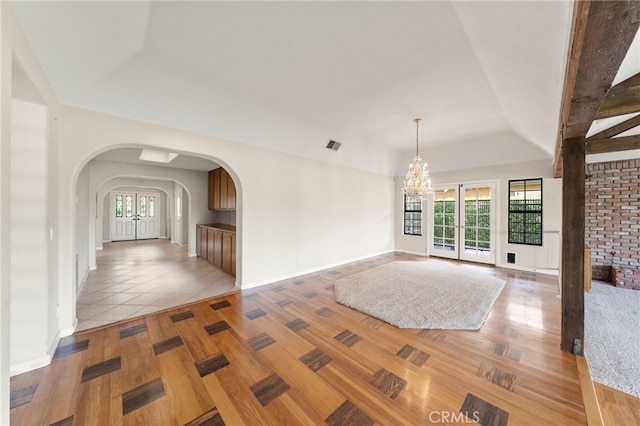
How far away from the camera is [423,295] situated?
3570mm

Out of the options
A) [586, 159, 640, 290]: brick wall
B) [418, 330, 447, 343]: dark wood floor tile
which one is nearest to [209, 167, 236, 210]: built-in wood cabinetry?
[418, 330, 447, 343]: dark wood floor tile

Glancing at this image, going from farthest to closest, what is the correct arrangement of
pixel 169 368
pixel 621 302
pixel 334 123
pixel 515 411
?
pixel 334 123
pixel 621 302
pixel 169 368
pixel 515 411

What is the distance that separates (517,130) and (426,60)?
3.31 meters

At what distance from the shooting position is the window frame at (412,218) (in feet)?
22.9

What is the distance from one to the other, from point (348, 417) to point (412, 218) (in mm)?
6356

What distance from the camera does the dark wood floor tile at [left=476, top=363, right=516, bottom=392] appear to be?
1793 mm

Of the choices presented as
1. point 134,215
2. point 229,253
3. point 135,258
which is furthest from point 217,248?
point 134,215

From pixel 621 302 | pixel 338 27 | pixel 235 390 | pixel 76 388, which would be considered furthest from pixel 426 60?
pixel 621 302

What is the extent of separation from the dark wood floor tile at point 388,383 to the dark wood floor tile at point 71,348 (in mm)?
2712

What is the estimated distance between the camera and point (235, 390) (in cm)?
172

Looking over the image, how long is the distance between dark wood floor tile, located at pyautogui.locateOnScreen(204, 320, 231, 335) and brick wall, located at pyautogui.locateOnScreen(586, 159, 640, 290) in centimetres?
678

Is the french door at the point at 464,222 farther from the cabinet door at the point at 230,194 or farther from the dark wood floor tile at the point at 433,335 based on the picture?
the cabinet door at the point at 230,194

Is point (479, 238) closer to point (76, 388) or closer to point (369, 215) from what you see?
point (369, 215)

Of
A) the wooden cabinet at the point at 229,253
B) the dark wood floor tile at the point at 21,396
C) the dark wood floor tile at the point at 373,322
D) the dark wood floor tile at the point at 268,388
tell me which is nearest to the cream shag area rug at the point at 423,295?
the dark wood floor tile at the point at 373,322
